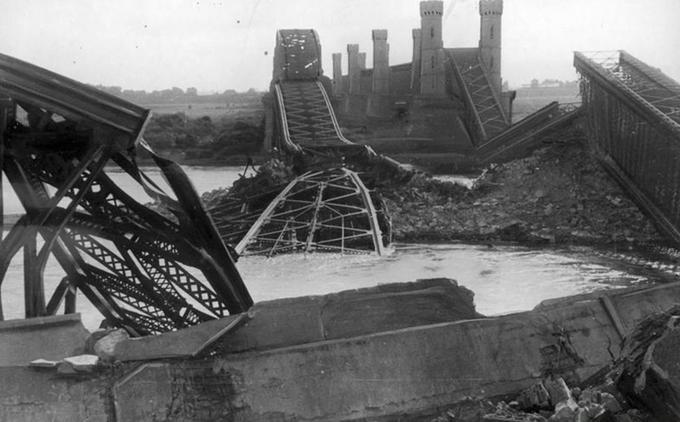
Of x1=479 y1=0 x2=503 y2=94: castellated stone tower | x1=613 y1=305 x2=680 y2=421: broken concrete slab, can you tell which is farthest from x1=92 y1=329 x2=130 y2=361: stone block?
x1=479 y1=0 x2=503 y2=94: castellated stone tower

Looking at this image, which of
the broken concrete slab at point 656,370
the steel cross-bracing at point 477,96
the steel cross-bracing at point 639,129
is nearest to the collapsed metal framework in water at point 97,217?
the broken concrete slab at point 656,370

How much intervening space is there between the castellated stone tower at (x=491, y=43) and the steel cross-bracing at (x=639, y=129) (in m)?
18.8

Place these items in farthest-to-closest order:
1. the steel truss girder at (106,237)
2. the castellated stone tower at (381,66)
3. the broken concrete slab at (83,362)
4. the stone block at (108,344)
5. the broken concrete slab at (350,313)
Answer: the castellated stone tower at (381,66) < the steel truss girder at (106,237) < the broken concrete slab at (350,313) < the stone block at (108,344) < the broken concrete slab at (83,362)

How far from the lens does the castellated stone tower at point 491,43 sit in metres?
45.6

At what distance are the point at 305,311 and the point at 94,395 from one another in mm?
1423

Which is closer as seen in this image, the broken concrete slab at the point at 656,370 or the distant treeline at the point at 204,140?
the broken concrete slab at the point at 656,370

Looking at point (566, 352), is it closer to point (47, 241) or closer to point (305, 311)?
point (305, 311)

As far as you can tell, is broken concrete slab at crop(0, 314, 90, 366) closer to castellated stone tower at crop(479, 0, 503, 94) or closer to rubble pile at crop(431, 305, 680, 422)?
rubble pile at crop(431, 305, 680, 422)

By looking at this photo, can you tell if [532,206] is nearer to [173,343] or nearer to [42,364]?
[173,343]

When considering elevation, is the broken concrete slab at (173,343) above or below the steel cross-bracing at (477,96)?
above

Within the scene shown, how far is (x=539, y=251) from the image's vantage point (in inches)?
867

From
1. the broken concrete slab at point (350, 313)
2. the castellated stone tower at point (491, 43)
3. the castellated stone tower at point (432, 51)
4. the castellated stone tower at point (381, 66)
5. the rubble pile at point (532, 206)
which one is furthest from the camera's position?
the castellated stone tower at point (381, 66)

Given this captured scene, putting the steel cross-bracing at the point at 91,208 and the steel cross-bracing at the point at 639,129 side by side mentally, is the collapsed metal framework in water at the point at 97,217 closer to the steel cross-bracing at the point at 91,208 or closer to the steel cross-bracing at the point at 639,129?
the steel cross-bracing at the point at 91,208

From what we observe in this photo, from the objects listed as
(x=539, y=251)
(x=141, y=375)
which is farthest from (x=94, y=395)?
(x=539, y=251)
